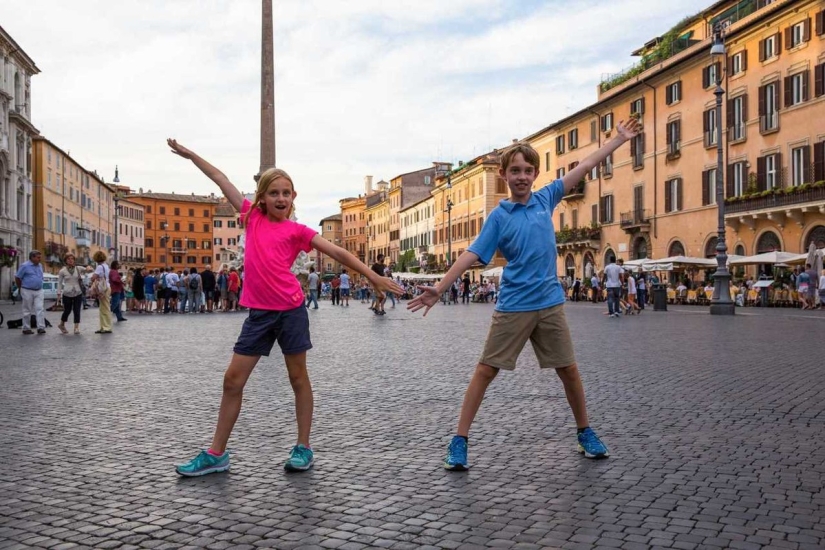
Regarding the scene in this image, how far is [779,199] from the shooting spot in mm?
35906

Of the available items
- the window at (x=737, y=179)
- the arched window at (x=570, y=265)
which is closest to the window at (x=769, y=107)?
the window at (x=737, y=179)

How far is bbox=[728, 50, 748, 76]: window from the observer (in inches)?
1535

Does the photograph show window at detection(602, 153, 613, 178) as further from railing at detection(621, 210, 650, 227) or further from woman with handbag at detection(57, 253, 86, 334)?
woman with handbag at detection(57, 253, 86, 334)

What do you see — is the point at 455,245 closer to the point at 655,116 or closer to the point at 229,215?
the point at 655,116

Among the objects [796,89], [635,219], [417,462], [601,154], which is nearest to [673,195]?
[635,219]

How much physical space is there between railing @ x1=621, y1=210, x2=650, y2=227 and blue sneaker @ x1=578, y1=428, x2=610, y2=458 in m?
43.5

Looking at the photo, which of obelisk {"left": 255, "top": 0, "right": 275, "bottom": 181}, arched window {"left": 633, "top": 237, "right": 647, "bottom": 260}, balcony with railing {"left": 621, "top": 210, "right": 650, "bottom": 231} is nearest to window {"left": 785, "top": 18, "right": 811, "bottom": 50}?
balcony with railing {"left": 621, "top": 210, "right": 650, "bottom": 231}

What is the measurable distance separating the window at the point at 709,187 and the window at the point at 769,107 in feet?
12.6

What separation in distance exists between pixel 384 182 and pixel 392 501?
454ft

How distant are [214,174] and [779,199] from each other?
34.4 meters

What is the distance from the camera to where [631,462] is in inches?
197

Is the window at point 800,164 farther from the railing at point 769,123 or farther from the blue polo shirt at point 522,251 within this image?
the blue polo shirt at point 522,251

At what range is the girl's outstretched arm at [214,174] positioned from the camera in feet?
17.1

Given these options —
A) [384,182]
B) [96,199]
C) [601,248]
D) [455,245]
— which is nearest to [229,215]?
[384,182]
